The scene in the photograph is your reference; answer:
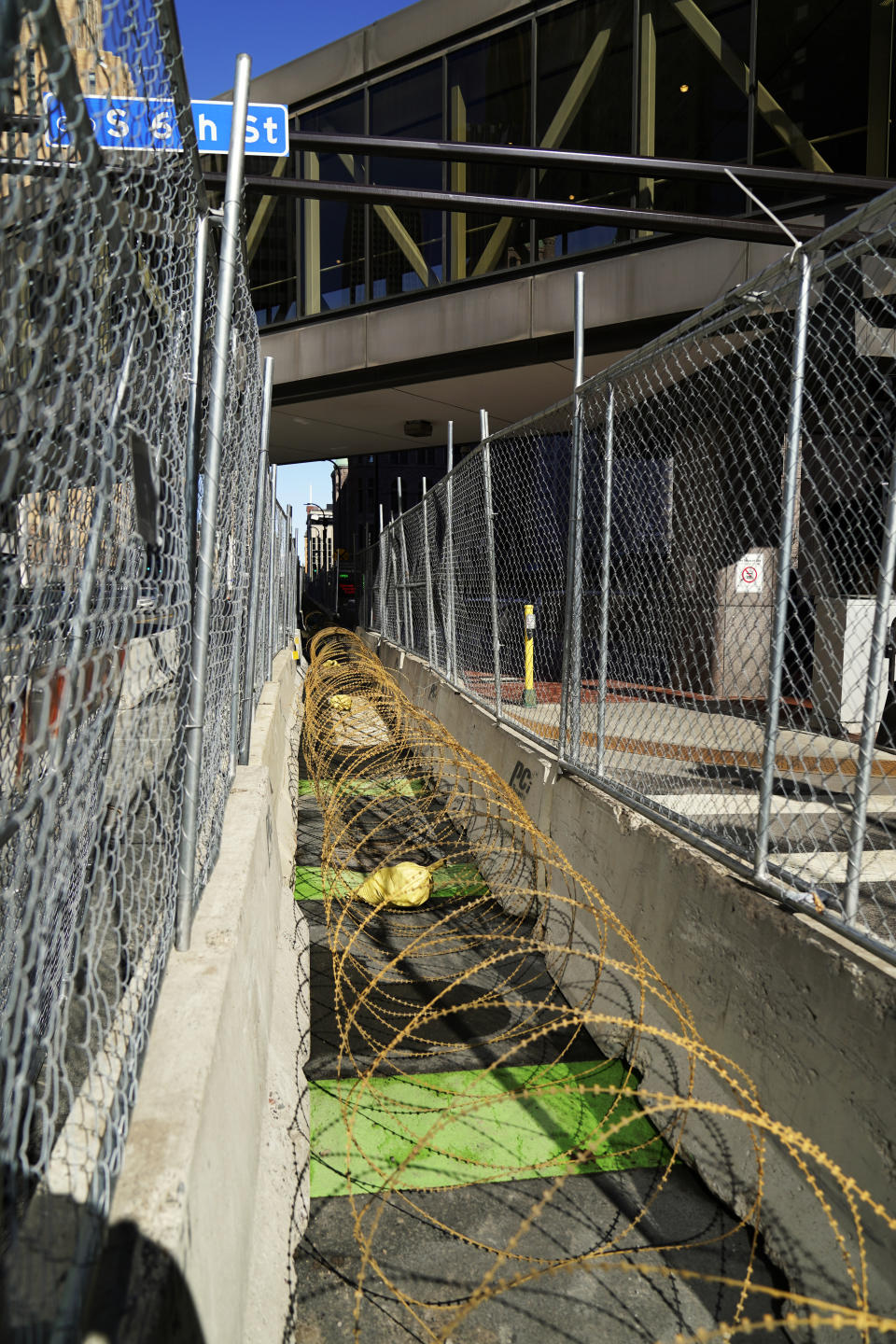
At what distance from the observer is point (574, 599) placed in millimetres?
5754

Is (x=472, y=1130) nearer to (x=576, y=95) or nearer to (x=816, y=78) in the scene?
(x=816, y=78)

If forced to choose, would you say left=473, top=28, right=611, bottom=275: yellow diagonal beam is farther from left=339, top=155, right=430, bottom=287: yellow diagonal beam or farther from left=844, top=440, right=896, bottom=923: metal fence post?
left=844, top=440, right=896, bottom=923: metal fence post

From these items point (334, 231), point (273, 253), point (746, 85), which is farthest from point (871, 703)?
point (273, 253)

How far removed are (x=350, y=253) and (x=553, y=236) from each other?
4.89 metres

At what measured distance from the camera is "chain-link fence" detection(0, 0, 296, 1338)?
54.7 inches

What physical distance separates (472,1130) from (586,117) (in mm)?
15462

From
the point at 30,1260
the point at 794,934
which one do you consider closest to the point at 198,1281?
the point at 30,1260

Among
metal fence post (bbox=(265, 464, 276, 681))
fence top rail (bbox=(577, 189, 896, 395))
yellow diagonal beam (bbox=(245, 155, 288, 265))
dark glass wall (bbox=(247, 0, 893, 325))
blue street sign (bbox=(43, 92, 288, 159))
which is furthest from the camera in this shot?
yellow diagonal beam (bbox=(245, 155, 288, 265))

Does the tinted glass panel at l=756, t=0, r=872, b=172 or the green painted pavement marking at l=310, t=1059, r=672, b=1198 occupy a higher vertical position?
the tinted glass panel at l=756, t=0, r=872, b=172

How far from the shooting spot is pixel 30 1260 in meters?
1.42

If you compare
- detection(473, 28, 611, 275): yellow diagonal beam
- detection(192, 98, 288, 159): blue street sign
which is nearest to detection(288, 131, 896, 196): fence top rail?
detection(192, 98, 288, 159): blue street sign

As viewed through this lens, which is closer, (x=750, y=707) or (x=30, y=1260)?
(x=30, y=1260)

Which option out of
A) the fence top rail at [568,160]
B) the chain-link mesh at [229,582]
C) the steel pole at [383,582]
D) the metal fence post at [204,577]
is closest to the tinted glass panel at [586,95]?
the fence top rail at [568,160]

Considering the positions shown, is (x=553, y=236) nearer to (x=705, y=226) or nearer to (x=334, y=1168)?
(x=705, y=226)
